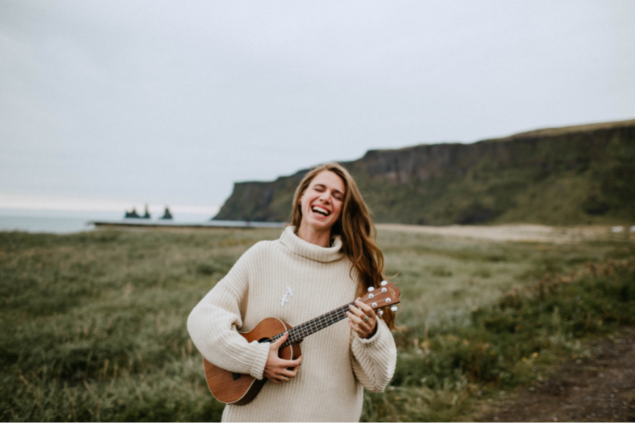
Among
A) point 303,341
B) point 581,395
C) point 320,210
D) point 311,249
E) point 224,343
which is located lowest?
point 581,395

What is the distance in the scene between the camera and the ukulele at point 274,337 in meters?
1.79

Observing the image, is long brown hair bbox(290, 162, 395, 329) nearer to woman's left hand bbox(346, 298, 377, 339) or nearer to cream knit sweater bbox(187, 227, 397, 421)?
cream knit sweater bbox(187, 227, 397, 421)

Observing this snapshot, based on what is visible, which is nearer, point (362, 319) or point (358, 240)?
point (362, 319)

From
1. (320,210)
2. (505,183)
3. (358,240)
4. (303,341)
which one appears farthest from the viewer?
(505,183)

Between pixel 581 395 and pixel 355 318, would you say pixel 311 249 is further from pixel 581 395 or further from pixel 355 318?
pixel 581 395

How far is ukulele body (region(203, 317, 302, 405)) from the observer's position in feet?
5.89

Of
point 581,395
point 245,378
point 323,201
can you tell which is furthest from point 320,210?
point 581,395

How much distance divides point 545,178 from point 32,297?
100085 millimetres

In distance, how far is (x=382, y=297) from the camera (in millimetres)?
1797

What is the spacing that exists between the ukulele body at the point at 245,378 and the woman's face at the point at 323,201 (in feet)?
2.18

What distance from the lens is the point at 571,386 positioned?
368cm

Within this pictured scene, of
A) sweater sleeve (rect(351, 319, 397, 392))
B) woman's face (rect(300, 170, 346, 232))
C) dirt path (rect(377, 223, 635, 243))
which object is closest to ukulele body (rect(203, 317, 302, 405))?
sweater sleeve (rect(351, 319, 397, 392))

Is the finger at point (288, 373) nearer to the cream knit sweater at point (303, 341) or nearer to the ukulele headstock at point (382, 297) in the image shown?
the cream knit sweater at point (303, 341)

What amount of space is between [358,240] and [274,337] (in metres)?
0.84
